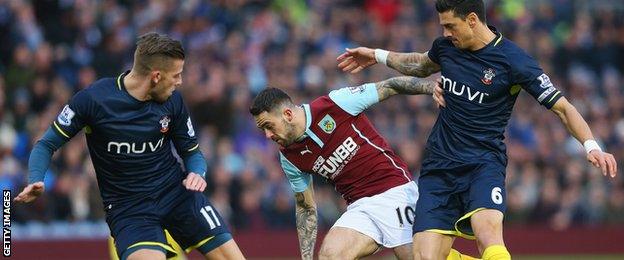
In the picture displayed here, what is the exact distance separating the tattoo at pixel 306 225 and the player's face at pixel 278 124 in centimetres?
59

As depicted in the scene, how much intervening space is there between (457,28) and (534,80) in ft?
2.28

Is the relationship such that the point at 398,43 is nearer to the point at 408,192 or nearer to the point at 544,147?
the point at 544,147

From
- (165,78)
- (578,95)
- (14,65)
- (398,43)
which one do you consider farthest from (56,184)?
(578,95)

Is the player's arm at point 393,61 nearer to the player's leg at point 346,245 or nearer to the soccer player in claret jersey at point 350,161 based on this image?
the soccer player in claret jersey at point 350,161

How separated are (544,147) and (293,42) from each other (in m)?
4.55

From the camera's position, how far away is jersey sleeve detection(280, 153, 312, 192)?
9641mm

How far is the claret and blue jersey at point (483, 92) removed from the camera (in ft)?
28.5

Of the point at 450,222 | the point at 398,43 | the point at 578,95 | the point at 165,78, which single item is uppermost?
the point at 398,43

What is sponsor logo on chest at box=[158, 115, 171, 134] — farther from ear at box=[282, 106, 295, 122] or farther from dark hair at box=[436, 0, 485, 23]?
dark hair at box=[436, 0, 485, 23]

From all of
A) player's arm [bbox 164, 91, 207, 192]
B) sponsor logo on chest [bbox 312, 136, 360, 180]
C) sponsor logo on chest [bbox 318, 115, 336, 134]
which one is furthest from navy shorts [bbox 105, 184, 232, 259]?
sponsor logo on chest [bbox 318, 115, 336, 134]

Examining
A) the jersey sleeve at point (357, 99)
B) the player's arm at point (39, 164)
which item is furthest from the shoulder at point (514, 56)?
the player's arm at point (39, 164)

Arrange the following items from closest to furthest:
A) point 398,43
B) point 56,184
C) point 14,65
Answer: point 56,184
point 14,65
point 398,43

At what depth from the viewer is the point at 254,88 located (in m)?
18.8

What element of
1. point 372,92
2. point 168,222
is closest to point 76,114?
point 168,222
